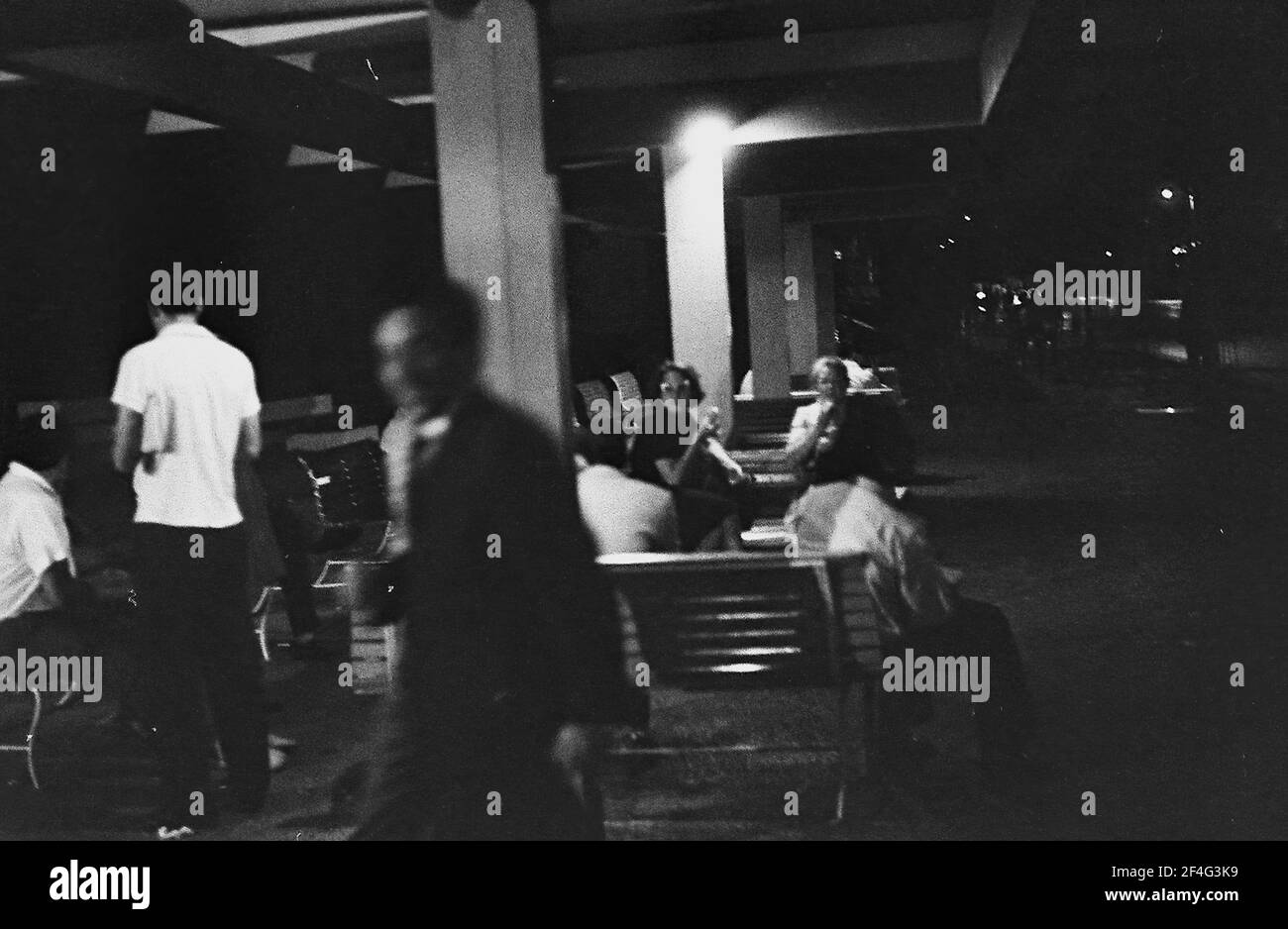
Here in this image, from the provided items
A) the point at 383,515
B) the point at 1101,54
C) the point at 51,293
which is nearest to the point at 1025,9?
the point at 1101,54

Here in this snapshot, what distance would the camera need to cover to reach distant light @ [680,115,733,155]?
9.45m

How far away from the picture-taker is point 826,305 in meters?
9.68

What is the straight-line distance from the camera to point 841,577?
4.26 meters

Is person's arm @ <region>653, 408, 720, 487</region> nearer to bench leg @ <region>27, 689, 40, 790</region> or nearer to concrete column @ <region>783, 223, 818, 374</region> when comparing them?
bench leg @ <region>27, 689, 40, 790</region>

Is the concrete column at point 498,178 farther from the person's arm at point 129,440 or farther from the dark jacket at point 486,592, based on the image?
the dark jacket at point 486,592

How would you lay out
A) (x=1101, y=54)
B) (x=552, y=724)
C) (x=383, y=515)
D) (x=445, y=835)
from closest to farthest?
(x=552, y=724) < (x=445, y=835) < (x=383, y=515) < (x=1101, y=54)

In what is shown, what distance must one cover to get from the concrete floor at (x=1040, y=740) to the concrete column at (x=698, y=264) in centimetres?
238

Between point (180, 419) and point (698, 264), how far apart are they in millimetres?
4872

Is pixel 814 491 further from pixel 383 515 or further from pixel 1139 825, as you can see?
pixel 383 515

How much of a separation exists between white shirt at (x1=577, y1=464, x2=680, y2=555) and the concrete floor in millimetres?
519

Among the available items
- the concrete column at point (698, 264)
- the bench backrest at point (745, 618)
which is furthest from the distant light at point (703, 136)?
the bench backrest at point (745, 618)

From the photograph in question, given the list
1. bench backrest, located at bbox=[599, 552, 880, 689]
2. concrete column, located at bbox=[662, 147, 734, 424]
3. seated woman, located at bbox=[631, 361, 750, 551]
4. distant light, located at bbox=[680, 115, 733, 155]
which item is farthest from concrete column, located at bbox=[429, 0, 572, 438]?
distant light, located at bbox=[680, 115, 733, 155]
